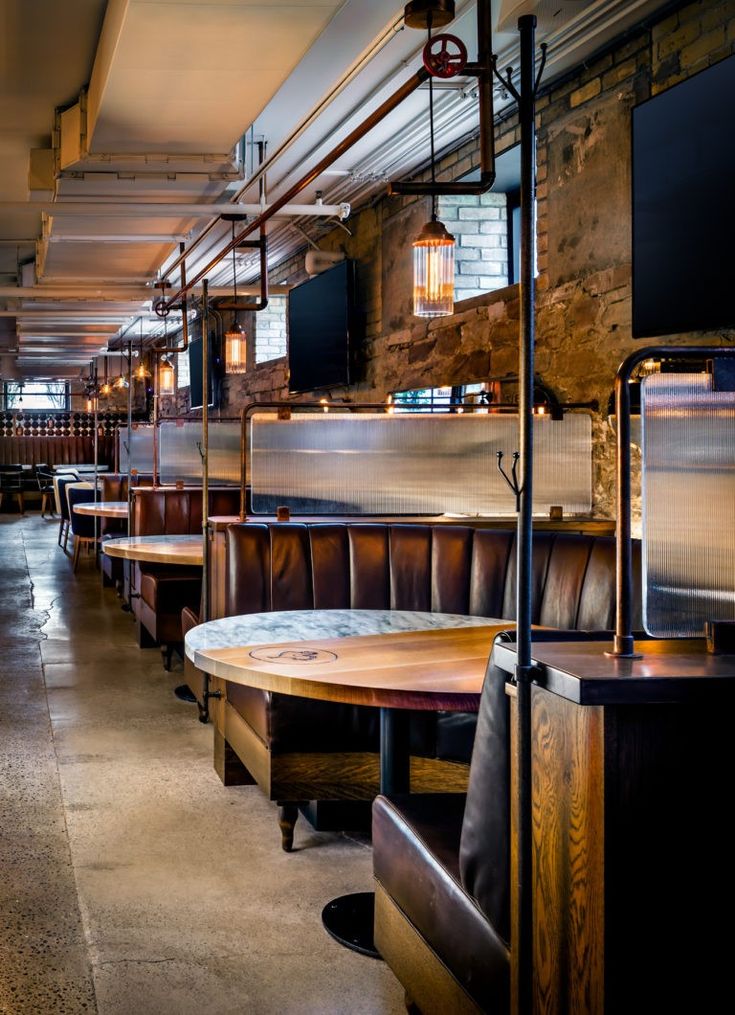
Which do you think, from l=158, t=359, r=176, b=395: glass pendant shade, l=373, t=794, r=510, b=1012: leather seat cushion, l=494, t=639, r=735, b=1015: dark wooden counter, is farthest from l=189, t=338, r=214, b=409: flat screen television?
l=494, t=639, r=735, b=1015: dark wooden counter

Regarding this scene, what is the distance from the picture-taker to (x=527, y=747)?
1.38 meters

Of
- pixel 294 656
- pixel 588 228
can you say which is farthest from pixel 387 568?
pixel 588 228

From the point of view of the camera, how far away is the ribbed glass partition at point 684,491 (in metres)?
1.49

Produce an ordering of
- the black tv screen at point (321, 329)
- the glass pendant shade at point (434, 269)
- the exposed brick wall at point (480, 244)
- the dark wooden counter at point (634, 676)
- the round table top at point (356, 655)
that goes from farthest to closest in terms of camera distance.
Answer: the black tv screen at point (321, 329) → the exposed brick wall at point (480, 244) → the glass pendant shade at point (434, 269) → the round table top at point (356, 655) → the dark wooden counter at point (634, 676)

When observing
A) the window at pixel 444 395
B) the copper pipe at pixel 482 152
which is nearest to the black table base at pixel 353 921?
the copper pipe at pixel 482 152

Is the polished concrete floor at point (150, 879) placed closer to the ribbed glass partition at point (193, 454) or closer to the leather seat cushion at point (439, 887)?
the leather seat cushion at point (439, 887)

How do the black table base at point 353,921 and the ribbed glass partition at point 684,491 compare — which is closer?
the ribbed glass partition at point 684,491

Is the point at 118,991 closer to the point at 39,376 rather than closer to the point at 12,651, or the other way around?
the point at 12,651

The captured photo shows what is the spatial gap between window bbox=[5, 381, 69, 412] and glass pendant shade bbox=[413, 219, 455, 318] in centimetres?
1932

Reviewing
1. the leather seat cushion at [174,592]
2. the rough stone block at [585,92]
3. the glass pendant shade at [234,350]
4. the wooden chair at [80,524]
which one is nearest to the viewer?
the rough stone block at [585,92]

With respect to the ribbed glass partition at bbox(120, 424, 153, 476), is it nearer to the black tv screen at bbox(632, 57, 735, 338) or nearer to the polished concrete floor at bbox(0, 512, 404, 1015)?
the polished concrete floor at bbox(0, 512, 404, 1015)

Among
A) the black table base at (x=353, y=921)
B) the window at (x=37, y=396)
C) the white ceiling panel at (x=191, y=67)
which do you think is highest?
the white ceiling panel at (x=191, y=67)

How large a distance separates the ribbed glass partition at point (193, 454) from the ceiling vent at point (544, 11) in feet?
15.0

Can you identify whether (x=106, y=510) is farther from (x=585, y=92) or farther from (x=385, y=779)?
(x=385, y=779)
